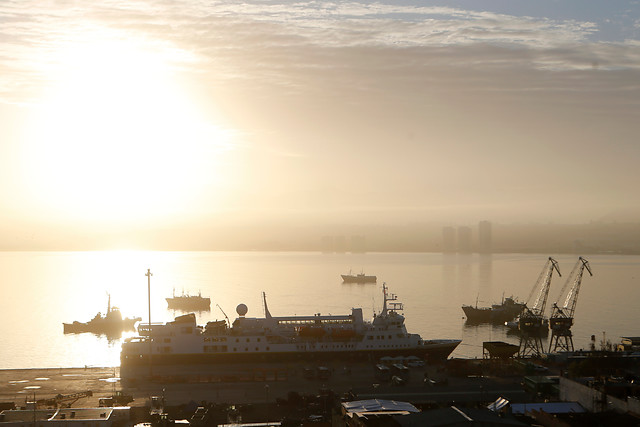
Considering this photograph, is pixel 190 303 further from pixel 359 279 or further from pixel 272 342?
pixel 272 342

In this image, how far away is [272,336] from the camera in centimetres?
5488

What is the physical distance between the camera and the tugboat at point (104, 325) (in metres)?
89.3

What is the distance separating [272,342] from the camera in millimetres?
54594

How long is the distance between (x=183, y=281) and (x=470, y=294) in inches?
3347

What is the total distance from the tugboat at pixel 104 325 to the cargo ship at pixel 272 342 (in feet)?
121

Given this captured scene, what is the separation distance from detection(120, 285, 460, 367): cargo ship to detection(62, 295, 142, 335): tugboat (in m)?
36.8

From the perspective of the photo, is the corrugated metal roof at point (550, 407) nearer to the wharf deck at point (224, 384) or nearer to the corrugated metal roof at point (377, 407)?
the corrugated metal roof at point (377, 407)

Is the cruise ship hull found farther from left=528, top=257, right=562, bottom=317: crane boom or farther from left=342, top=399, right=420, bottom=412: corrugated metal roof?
A: left=528, top=257, right=562, bottom=317: crane boom

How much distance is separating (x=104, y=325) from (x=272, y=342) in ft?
149

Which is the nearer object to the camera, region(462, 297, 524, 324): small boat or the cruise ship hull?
the cruise ship hull

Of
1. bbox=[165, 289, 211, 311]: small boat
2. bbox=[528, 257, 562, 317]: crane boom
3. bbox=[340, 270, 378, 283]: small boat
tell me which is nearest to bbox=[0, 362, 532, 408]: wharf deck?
bbox=[528, 257, 562, 317]: crane boom

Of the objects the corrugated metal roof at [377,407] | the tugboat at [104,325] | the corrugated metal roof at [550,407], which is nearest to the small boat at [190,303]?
the tugboat at [104,325]

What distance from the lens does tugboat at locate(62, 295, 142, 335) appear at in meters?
89.3

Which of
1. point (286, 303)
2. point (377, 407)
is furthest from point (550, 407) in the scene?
point (286, 303)
